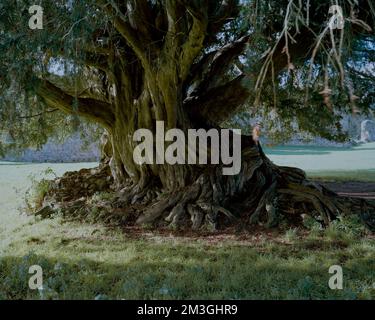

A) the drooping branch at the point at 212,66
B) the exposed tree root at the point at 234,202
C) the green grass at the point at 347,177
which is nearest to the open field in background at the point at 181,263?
the exposed tree root at the point at 234,202

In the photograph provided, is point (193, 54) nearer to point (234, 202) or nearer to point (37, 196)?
point (234, 202)

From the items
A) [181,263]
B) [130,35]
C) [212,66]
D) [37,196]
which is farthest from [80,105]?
[181,263]

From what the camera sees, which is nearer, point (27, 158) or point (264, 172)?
point (264, 172)

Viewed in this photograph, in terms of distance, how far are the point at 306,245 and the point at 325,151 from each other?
1907 centimetres

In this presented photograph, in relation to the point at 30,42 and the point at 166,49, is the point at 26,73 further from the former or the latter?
the point at 166,49

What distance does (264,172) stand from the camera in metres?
6.54

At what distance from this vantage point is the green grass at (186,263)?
127 inches

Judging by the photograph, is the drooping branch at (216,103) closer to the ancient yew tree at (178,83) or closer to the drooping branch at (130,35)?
the ancient yew tree at (178,83)

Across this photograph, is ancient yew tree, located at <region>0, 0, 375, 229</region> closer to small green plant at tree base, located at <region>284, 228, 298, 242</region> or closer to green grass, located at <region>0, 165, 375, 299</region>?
small green plant at tree base, located at <region>284, 228, 298, 242</region>

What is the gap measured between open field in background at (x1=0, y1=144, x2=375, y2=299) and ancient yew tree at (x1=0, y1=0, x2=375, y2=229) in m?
0.70

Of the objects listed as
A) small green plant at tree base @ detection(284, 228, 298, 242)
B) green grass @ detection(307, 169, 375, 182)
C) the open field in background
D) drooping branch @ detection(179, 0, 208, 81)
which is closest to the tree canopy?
drooping branch @ detection(179, 0, 208, 81)

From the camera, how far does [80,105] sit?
629 cm

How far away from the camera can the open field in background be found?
3229 millimetres
